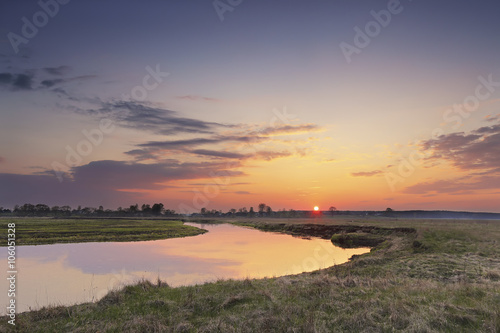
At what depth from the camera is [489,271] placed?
1823 centimetres

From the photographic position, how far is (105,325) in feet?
36.4

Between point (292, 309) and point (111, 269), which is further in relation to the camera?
point (111, 269)

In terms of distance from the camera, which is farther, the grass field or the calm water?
the calm water

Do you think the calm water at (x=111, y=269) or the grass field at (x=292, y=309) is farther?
the calm water at (x=111, y=269)

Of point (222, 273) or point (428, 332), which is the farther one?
point (222, 273)

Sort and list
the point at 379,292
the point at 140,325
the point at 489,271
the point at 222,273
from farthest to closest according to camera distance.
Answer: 1. the point at 222,273
2. the point at 489,271
3. the point at 379,292
4. the point at 140,325

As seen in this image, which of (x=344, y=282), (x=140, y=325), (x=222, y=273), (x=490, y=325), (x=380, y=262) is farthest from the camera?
(x=222, y=273)

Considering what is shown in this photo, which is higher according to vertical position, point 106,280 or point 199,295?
point 199,295

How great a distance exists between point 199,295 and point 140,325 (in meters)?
4.23

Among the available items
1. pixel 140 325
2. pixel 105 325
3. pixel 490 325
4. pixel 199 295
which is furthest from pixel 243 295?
pixel 490 325

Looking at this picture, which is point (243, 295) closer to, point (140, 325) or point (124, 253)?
point (140, 325)

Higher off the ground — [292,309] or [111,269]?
[292,309]

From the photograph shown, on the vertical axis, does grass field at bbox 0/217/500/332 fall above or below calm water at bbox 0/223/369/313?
above

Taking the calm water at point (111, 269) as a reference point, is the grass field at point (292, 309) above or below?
above
